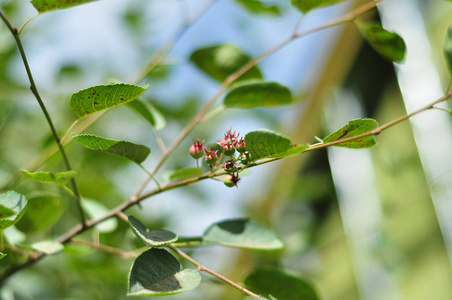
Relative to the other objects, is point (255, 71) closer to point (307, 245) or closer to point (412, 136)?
point (307, 245)

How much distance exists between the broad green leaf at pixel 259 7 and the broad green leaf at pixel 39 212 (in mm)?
524

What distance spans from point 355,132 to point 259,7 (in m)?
0.47

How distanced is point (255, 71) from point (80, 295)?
35.2 inches

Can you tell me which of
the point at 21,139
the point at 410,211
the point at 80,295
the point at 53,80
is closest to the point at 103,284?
the point at 80,295

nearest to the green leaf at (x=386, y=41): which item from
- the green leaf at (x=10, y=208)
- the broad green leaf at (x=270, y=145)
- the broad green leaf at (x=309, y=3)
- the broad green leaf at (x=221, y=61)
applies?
the broad green leaf at (x=309, y=3)

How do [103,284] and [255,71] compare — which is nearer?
[255,71]

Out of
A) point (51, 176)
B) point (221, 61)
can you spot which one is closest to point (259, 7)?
point (221, 61)

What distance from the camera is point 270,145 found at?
1.43 ft

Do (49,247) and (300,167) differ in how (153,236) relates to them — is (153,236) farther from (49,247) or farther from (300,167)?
(300,167)

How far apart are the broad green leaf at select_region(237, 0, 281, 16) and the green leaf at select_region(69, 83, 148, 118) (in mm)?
467

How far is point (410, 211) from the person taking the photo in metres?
2.19

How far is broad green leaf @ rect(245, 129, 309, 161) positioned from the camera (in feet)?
1.39

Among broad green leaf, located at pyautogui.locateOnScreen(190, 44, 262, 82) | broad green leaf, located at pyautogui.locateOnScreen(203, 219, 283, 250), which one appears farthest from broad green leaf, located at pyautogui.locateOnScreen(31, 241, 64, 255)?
broad green leaf, located at pyautogui.locateOnScreen(190, 44, 262, 82)

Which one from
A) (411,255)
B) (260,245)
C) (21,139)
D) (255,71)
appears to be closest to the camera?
(260,245)
